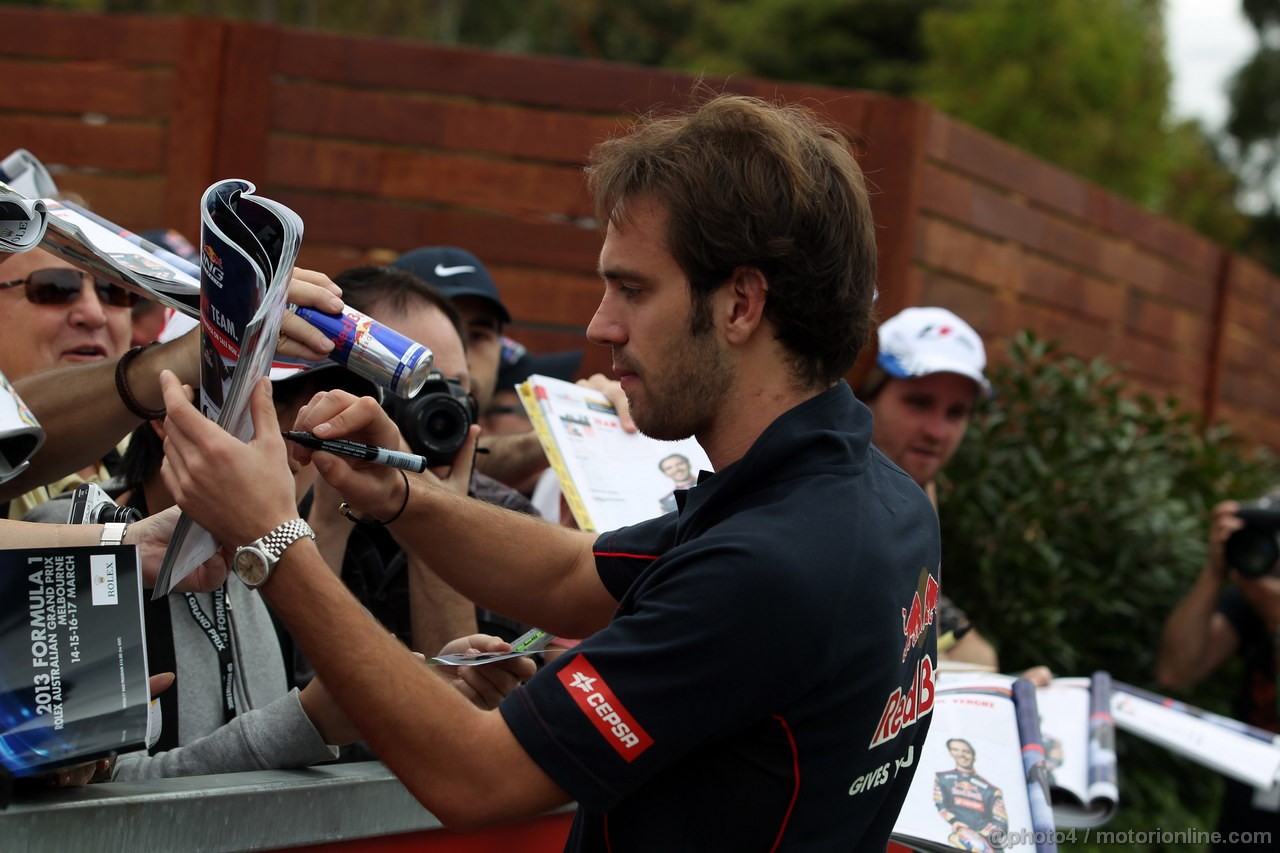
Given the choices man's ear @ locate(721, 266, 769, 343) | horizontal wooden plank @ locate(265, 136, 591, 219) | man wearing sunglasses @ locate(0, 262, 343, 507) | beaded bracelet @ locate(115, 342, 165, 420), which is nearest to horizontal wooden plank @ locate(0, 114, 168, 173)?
horizontal wooden plank @ locate(265, 136, 591, 219)

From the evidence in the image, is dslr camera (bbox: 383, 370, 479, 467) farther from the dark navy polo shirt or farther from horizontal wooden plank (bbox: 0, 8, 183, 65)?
horizontal wooden plank (bbox: 0, 8, 183, 65)

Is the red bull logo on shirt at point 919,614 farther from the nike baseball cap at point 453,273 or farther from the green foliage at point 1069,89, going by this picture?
the green foliage at point 1069,89

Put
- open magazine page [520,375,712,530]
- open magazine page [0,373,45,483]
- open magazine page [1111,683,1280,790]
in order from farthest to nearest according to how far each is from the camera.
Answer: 1. open magazine page [1111,683,1280,790]
2. open magazine page [520,375,712,530]
3. open magazine page [0,373,45,483]

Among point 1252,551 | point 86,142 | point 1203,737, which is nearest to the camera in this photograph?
point 1203,737

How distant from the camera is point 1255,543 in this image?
4.46m

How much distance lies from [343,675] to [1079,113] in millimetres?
14390

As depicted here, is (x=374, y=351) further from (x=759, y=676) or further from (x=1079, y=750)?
(x=1079, y=750)

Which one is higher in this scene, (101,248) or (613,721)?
(101,248)

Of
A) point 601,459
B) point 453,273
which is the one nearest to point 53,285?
point 453,273

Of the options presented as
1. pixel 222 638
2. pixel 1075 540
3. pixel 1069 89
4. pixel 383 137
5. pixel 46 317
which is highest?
pixel 1069 89

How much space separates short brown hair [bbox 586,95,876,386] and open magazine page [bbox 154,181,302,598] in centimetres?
56

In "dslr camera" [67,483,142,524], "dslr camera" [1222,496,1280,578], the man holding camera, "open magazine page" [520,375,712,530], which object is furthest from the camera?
"dslr camera" [1222,496,1280,578]

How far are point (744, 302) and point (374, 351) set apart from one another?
1.83 ft

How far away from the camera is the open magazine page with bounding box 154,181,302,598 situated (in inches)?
65.6
